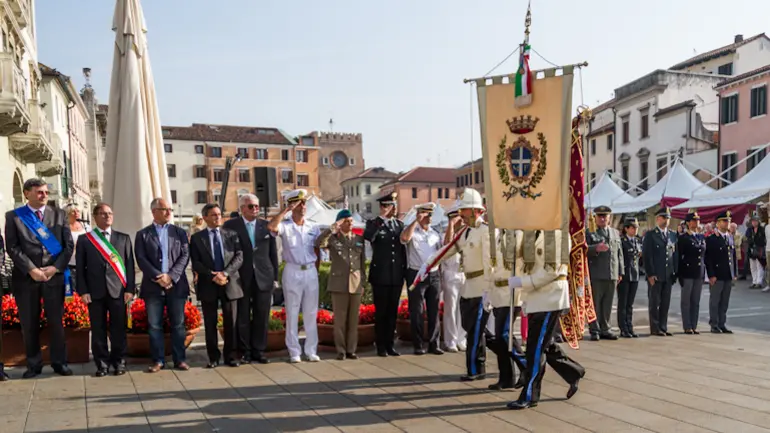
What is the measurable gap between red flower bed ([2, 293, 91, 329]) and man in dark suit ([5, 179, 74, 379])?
24cm

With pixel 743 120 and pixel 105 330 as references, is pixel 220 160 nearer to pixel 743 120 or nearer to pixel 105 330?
pixel 743 120

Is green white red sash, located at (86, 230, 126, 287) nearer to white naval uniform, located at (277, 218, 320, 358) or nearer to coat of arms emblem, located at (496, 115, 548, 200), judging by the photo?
white naval uniform, located at (277, 218, 320, 358)

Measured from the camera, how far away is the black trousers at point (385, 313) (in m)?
7.84

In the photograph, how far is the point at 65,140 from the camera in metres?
37.6

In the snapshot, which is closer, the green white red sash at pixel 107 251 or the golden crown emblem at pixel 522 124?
the golden crown emblem at pixel 522 124

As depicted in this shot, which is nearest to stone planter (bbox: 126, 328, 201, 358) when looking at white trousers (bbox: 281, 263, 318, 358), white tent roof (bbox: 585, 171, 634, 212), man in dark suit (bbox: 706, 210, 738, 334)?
white trousers (bbox: 281, 263, 318, 358)

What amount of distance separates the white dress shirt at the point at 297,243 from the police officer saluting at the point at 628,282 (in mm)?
4989

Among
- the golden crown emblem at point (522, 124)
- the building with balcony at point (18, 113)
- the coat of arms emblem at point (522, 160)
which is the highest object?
the building with balcony at point (18, 113)

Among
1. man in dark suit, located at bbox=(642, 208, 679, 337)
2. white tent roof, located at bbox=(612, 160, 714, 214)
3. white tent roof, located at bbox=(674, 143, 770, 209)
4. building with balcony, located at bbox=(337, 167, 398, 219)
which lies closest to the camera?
man in dark suit, located at bbox=(642, 208, 679, 337)

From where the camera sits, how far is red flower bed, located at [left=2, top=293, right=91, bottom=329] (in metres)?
6.94

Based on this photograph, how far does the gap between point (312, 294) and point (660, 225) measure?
19.1 feet

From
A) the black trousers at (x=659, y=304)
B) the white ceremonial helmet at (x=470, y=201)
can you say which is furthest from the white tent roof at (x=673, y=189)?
the white ceremonial helmet at (x=470, y=201)

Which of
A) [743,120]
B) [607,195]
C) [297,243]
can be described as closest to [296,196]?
[297,243]

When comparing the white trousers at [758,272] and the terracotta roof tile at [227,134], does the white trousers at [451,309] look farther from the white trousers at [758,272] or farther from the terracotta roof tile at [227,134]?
the terracotta roof tile at [227,134]
